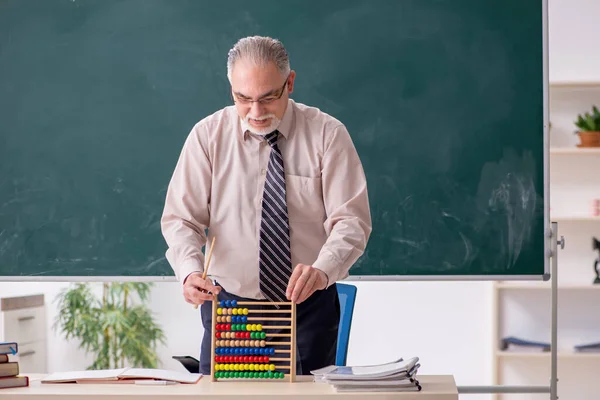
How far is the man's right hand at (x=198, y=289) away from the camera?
2.34 meters

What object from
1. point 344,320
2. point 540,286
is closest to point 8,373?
point 344,320

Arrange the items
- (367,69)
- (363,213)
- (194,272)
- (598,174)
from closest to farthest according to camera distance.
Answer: (194,272) → (363,213) → (367,69) → (598,174)

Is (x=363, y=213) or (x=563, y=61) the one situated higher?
(x=563, y=61)

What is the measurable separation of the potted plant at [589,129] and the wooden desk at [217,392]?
3.28 m

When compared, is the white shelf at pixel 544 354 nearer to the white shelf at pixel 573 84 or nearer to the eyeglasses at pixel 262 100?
the white shelf at pixel 573 84

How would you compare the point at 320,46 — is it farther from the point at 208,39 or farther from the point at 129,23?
the point at 129,23

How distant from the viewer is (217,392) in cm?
218

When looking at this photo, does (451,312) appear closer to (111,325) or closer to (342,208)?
(111,325)

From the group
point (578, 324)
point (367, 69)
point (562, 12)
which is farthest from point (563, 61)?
point (367, 69)

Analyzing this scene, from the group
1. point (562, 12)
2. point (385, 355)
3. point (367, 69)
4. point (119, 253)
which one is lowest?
point (385, 355)

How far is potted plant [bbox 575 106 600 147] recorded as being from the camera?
519cm

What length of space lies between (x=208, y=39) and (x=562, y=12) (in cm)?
265

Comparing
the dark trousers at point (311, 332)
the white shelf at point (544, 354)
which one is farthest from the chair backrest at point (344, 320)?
the white shelf at point (544, 354)

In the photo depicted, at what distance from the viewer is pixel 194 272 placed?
242cm
